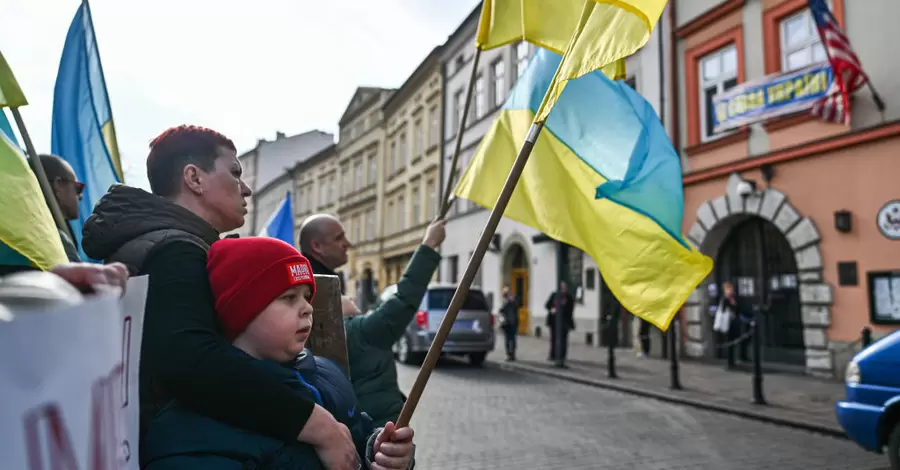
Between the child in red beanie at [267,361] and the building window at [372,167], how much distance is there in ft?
121

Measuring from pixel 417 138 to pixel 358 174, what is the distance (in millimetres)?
10704

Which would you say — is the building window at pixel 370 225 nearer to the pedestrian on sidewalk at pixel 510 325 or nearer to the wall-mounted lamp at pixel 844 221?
the pedestrian on sidewalk at pixel 510 325

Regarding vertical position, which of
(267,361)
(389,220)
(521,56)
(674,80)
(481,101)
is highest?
(521,56)

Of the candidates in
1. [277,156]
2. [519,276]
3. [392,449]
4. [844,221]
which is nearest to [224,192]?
[392,449]

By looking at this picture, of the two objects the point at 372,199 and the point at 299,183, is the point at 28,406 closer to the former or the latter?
the point at 372,199

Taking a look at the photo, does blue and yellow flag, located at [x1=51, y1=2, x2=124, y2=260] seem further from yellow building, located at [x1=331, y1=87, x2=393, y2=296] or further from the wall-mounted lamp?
yellow building, located at [x1=331, y1=87, x2=393, y2=296]

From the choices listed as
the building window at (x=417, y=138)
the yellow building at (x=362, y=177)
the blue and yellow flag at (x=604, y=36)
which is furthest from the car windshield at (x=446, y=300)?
the yellow building at (x=362, y=177)

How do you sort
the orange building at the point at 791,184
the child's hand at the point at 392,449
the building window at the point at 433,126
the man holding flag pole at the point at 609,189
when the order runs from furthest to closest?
the building window at the point at 433,126 → the orange building at the point at 791,184 → the man holding flag pole at the point at 609,189 → the child's hand at the point at 392,449

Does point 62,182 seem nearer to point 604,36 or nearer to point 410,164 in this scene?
point 604,36

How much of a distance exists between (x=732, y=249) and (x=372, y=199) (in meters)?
27.1

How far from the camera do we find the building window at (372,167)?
38344mm

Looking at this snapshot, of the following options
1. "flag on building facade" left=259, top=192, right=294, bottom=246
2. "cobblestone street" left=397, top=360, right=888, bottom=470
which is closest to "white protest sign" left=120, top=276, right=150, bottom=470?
"cobblestone street" left=397, top=360, right=888, bottom=470

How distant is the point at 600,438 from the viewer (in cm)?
633

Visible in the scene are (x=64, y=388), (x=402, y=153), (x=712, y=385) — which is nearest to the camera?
(x=64, y=388)
